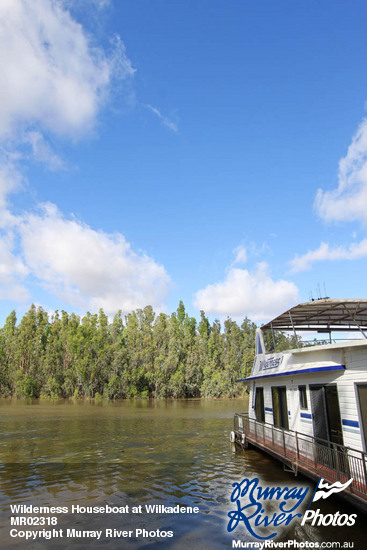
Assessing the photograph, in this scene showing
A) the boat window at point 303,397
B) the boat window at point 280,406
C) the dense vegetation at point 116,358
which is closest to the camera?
the boat window at point 303,397

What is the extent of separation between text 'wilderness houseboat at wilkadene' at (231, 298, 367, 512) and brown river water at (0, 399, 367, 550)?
115 centimetres

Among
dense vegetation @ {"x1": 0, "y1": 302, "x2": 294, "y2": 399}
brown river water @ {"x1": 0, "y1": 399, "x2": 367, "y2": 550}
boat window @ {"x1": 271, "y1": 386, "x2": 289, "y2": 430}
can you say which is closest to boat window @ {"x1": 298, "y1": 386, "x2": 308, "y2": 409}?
boat window @ {"x1": 271, "y1": 386, "x2": 289, "y2": 430}

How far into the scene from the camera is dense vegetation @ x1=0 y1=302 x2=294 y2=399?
7400 cm

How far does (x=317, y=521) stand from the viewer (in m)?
9.41

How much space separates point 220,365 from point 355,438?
254 feet

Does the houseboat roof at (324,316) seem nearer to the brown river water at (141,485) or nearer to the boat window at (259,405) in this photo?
the boat window at (259,405)

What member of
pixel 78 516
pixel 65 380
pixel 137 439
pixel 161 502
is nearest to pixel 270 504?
pixel 161 502

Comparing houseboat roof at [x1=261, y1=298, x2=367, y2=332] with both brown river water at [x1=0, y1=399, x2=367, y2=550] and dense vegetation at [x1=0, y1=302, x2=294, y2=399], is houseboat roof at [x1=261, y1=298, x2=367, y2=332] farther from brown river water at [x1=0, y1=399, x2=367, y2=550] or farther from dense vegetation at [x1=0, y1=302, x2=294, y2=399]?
dense vegetation at [x1=0, y1=302, x2=294, y2=399]

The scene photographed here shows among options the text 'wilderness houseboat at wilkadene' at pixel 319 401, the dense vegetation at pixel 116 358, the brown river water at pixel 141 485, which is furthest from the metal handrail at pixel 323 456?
the dense vegetation at pixel 116 358

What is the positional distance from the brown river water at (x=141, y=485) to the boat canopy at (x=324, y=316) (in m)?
6.21

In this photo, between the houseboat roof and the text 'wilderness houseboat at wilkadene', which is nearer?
the text 'wilderness houseboat at wilkadene'

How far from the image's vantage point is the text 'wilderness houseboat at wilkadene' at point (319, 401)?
947 cm

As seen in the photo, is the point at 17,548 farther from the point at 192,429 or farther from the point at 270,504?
the point at 192,429

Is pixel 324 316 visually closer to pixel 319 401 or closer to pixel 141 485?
pixel 319 401
